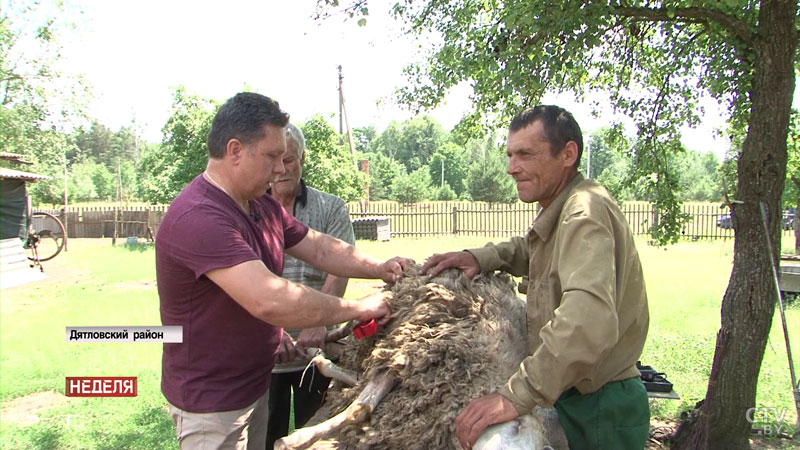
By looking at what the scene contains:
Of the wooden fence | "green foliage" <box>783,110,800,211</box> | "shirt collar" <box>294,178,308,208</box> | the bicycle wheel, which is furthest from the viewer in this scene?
the wooden fence

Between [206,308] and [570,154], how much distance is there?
64.6 inches

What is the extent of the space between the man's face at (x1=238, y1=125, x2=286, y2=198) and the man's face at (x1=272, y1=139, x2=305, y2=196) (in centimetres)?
88

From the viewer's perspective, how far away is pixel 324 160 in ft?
54.5

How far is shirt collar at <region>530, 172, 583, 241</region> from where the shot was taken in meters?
2.21

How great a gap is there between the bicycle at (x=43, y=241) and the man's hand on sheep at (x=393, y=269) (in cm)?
1677

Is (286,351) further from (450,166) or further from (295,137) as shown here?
(450,166)

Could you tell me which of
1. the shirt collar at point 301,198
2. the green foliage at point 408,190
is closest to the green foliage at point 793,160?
the shirt collar at point 301,198

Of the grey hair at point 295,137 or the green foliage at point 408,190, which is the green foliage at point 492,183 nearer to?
the green foliage at point 408,190

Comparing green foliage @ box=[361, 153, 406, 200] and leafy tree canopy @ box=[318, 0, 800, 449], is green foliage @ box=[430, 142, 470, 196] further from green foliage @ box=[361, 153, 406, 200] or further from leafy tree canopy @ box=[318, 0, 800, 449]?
leafy tree canopy @ box=[318, 0, 800, 449]

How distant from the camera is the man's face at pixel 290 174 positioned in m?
3.17

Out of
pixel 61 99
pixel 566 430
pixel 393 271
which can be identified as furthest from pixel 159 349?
pixel 61 99
